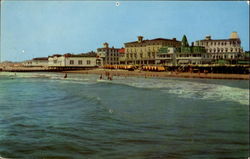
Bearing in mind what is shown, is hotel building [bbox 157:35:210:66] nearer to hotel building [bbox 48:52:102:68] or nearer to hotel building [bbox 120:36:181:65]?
hotel building [bbox 120:36:181:65]

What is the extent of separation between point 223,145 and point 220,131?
2.40 feet

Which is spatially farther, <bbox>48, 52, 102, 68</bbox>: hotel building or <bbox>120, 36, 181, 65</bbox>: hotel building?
<bbox>120, 36, 181, 65</bbox>: hotel building

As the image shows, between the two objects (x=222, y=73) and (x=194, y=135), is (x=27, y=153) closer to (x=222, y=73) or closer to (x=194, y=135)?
(x=194, y=135)

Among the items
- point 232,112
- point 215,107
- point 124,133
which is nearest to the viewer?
point 124,133

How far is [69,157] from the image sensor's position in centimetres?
289

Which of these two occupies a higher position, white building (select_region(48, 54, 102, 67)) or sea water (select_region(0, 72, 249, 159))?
white building (select_region(48, 54, 102, 67))

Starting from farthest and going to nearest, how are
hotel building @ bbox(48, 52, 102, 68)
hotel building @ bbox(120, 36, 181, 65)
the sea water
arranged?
1. hotel building @ bbox(120, 36, 181, 65)
2. hotel building @ bbox(48, 52, 102, 68)
3. the sea water

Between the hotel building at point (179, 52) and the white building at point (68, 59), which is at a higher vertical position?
the hotel building at point (179, 52)

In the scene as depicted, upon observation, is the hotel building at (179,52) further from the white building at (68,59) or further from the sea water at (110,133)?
the sea water at (110,133)

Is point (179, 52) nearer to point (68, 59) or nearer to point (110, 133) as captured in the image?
point (68, 59)

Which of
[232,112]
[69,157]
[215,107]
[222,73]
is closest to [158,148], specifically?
[69,157]

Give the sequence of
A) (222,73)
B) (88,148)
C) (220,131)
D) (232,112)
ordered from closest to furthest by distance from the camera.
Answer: (88,148), (220,131), (232,112), (222,73)

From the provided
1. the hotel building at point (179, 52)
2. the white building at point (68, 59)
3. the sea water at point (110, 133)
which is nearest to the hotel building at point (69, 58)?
the white building at point (68, 59)

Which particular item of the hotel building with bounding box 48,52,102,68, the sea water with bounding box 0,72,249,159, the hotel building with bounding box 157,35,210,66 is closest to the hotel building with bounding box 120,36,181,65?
the hotel building with bounding box 157,35,210,66
